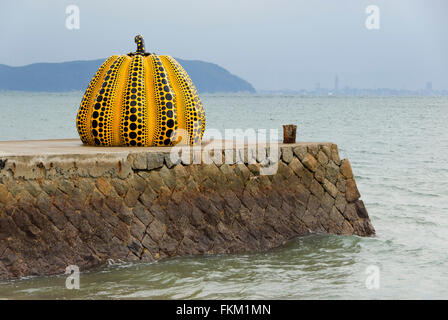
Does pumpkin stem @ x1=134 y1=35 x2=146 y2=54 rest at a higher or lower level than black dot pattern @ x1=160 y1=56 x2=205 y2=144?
higher

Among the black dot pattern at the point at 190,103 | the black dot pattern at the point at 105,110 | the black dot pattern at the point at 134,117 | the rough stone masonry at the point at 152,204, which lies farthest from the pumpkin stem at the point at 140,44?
the rough stone masonry at the point at 152,204

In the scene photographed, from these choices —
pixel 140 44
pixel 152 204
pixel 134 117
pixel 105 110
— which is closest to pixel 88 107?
pixel 105 110

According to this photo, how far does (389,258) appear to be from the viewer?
981 cm

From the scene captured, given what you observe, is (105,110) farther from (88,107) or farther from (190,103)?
(190,103)

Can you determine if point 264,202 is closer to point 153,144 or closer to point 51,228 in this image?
point 153,144

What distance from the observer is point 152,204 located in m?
9.06

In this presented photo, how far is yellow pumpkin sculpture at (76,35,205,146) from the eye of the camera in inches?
397

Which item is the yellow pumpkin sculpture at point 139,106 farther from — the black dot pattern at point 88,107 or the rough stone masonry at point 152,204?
the rough stone masonry at point 152,204

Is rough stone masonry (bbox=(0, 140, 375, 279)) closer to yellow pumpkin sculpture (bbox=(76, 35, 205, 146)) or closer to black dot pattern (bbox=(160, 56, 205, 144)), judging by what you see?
yellow pumpkin sculpture (bbox=(76, 35, 205, 146))

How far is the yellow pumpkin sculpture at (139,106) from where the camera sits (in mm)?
10078

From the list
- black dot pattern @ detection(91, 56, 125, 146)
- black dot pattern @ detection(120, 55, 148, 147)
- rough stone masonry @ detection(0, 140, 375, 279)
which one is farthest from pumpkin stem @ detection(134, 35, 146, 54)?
rough stone masonry @ detection(0, 140, 375, 279)
